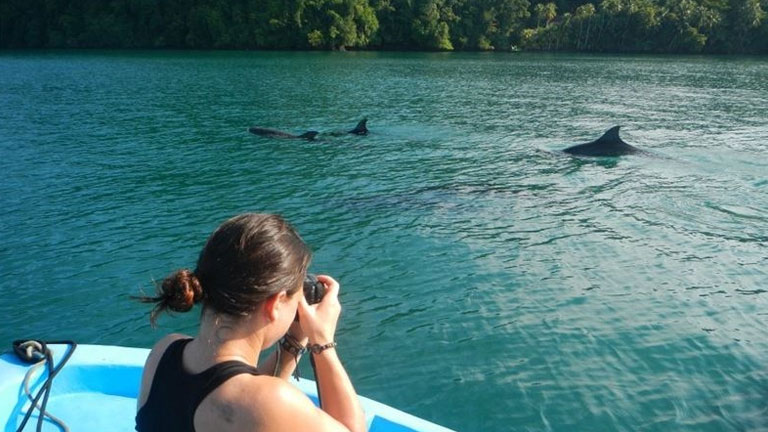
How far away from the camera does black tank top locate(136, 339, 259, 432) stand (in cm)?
257

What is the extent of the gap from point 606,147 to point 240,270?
1970 centimetres

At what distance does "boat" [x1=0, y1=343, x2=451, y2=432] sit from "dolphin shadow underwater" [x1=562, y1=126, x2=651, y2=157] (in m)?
17.5

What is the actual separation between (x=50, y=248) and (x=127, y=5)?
91675mm

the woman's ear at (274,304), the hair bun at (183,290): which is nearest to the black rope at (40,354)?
the hair bun at (183,290)

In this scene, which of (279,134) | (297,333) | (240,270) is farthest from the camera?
(279,134)

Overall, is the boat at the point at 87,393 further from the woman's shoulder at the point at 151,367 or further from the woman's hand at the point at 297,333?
the woman's shoulder at the point at 151,367

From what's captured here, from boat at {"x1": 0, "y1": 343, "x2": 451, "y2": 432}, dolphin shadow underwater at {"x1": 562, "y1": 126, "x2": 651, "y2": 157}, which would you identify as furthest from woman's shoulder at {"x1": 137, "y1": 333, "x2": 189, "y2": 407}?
dolphin shadow underwater at {"x1": 562, "y1": 126, "x2": 651, "y2": 157}

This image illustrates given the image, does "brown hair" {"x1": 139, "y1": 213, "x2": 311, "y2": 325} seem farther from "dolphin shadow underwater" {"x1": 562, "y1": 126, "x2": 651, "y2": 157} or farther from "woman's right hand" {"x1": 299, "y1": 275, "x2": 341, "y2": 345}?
"dolphin shadow underwater" {"x1": 562, "y1": 126, "x2": 651, "y2": 157}

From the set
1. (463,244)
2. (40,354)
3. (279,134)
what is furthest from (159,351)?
(279,134)

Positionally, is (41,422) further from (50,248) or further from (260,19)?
(260,19)

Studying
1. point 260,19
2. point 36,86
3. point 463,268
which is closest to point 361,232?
point 463,268

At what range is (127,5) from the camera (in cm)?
9238

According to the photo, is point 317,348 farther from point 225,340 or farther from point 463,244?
point 463,244

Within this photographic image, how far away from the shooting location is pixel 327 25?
88.8 meters
